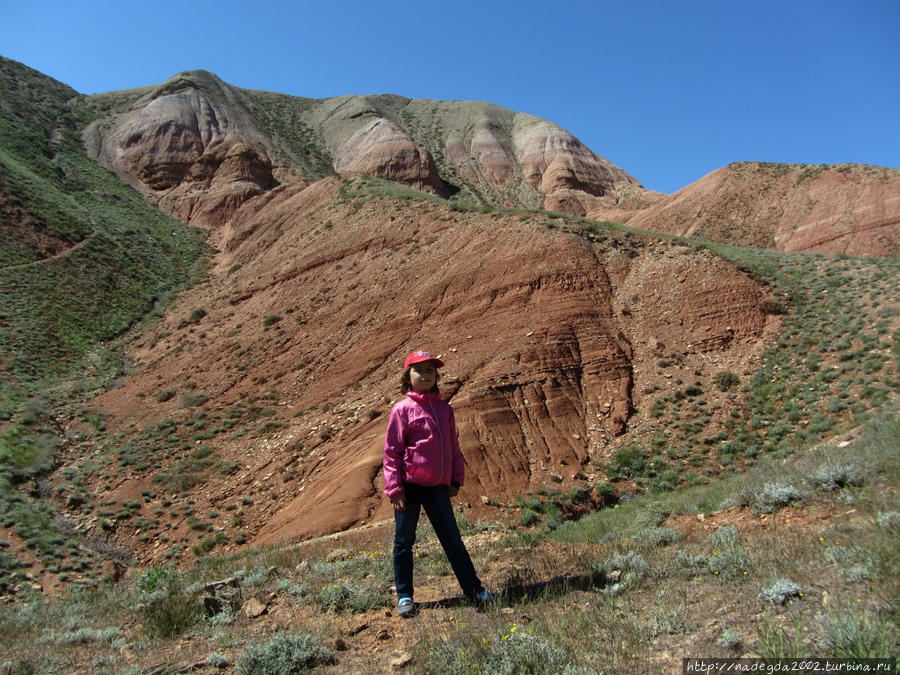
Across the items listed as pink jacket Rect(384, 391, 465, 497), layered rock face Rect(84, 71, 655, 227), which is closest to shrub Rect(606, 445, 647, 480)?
pink jacket Rect(384, 391, 465, 497)

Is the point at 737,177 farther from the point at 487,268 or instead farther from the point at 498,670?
the point at 498,670

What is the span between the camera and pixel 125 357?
76.7 ft

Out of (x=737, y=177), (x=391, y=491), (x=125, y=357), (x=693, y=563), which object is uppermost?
(x=737, y=177)

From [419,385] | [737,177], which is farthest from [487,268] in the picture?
[737,177]

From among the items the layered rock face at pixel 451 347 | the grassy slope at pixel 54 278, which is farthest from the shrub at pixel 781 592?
the grassy slope at pixel 54 278

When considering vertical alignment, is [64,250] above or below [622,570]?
above

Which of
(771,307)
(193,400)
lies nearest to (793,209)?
(771,307)

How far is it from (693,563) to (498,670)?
6.41ft

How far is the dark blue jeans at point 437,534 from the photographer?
4.13m

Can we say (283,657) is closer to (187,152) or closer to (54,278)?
(54,278)

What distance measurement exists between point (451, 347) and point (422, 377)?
10.8m

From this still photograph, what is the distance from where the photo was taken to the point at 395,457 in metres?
4.16

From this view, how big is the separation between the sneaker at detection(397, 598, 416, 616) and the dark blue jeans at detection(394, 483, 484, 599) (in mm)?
59

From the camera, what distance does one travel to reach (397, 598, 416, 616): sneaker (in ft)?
13.1
